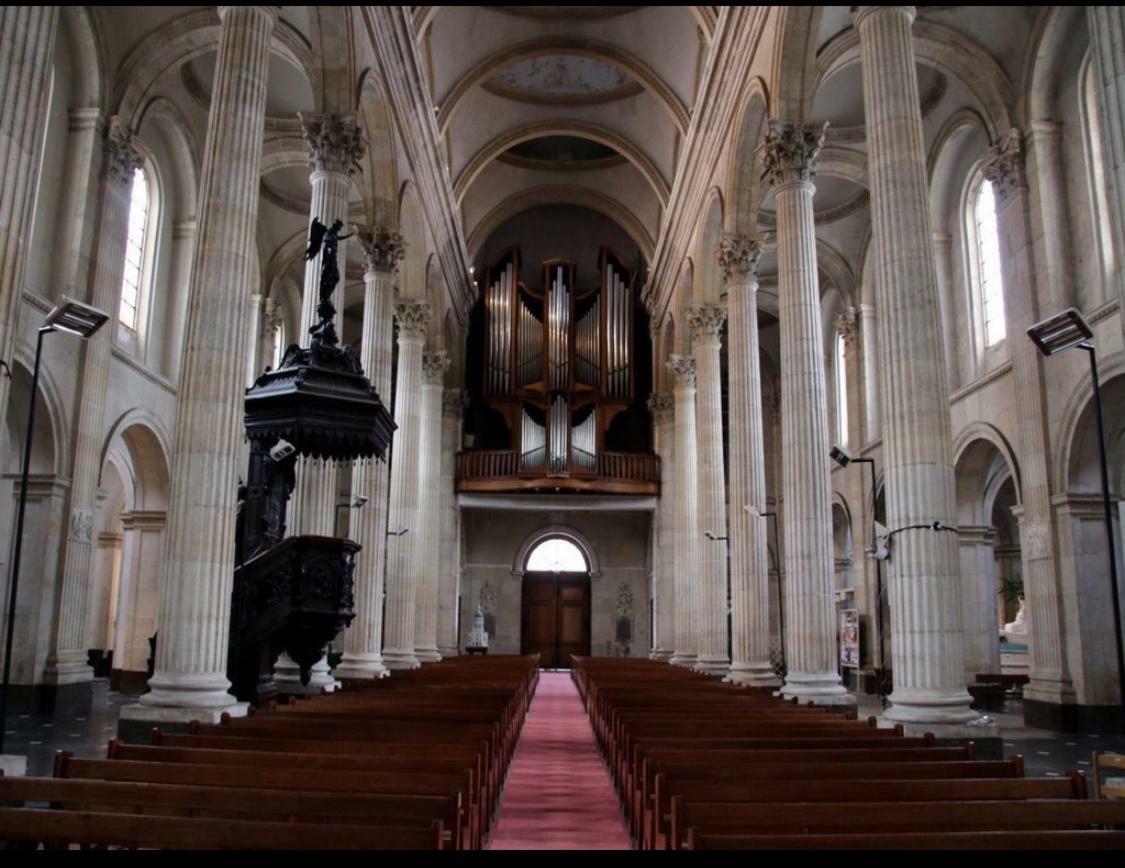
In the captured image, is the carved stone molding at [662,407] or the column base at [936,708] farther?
the carved stone molding at [662,407]

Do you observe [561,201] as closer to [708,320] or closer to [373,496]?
[708,320]

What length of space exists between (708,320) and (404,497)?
715cm

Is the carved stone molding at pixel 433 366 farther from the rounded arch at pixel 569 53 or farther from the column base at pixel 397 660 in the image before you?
the column base at pixel 397 660

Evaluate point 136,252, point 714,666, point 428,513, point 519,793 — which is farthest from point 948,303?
point 136,252

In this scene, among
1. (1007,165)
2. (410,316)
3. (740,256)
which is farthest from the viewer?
(410,316)

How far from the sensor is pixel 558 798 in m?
7.36

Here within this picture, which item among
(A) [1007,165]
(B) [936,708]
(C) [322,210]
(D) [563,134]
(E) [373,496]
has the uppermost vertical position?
(D) [563,134]

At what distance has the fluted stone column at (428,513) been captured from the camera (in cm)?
2027

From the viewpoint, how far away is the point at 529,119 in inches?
937

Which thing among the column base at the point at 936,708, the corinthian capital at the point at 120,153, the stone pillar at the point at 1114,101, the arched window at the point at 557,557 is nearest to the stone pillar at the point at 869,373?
the arched window at the point at 557,557

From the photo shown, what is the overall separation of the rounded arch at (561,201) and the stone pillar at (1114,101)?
70.4 ft

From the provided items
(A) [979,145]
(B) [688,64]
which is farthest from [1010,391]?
(B) [688,64]

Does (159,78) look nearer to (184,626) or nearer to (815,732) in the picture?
(184,626)

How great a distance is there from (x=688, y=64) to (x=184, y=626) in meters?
15.9
